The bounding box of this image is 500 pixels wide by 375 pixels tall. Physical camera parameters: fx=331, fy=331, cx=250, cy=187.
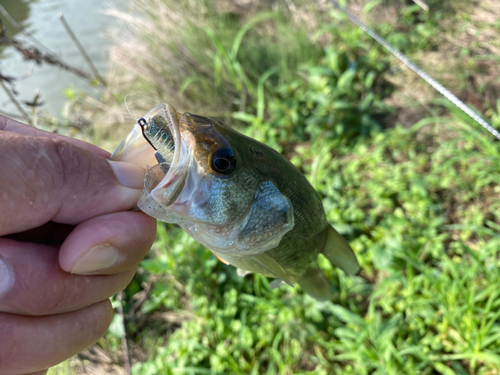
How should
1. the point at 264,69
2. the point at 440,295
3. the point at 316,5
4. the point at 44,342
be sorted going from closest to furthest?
→ the point at 44,342, the point at 440,295, the point at 264,69, the point at 316,5

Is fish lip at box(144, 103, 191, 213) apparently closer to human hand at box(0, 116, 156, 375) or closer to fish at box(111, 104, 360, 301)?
fish at box(111, 104, 360, 301)

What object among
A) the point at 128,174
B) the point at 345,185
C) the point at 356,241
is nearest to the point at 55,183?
the point at 128,174

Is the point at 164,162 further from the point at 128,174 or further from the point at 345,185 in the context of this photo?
the point at 345,185

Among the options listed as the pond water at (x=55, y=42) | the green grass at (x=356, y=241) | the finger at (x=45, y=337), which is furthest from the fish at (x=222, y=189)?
the pond water at (x=55, y=42)

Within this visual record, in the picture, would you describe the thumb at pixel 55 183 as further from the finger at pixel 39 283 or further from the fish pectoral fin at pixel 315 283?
the fish pectoral fin at pixel 315 283

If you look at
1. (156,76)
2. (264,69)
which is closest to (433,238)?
(264,69)

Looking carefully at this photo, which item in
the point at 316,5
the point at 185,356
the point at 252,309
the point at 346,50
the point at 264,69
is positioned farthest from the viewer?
the point at 316,5

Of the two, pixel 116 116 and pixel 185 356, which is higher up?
pixel 116 116

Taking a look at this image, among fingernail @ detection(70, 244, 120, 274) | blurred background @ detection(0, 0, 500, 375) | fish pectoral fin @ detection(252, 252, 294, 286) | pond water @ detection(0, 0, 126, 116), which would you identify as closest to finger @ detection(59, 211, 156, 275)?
fingernail @ detection(70, 244, 120, 274)

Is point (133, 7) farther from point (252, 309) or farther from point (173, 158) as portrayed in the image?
point (173, 158)
